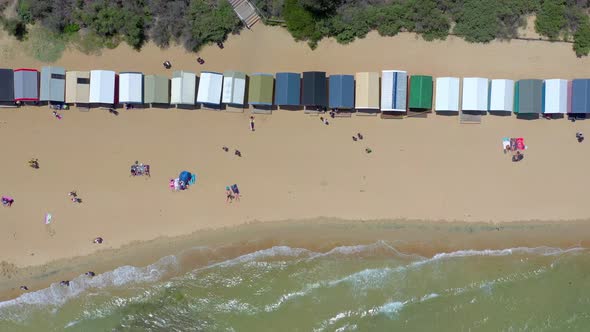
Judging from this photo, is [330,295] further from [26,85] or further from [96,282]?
[26,85]

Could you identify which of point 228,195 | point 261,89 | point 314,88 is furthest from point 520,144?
point 228,195

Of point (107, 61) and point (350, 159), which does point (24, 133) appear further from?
point (350, 159)

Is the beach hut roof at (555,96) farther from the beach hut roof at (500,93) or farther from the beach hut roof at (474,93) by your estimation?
the beach hut roof at (474,93)

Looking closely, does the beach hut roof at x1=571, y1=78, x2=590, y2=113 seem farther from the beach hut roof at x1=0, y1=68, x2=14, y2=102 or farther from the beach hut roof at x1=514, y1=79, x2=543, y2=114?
the beach hut roof at x1=0, y1=68, x2=14, y2=102

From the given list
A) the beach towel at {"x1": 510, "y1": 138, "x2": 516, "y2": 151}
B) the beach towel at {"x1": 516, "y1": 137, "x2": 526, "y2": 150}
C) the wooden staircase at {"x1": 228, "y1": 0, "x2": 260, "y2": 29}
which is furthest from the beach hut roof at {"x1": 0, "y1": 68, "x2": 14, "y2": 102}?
the beach towel at {"x1": 516, "y1": 137, "x2": 526, "y2": 150}

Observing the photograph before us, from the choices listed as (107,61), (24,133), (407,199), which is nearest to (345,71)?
(407,199)
